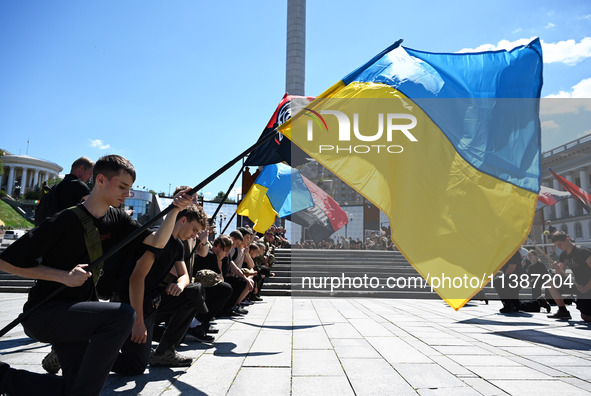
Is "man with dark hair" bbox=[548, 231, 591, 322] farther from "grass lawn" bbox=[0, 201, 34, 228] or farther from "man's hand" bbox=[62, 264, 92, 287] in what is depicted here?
"grass lawn" bbox=[0, 201, 34, 228]

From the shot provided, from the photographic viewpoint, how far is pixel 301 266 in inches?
657

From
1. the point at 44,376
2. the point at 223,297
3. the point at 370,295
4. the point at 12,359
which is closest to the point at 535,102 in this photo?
the point at 223,297

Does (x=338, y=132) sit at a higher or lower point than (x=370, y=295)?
higher

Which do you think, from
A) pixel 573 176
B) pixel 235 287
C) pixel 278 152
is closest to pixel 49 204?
pixel 235 287

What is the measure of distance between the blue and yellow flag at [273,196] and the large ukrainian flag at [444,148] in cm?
580

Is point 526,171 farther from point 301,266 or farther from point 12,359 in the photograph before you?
point 301,266

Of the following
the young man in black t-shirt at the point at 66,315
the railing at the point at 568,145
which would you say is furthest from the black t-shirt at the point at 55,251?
the railing at the point at 568,145

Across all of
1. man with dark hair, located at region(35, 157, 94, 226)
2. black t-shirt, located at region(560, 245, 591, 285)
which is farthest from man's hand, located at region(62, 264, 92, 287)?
black t-shirt, located at region(560, 245, 591, 285)

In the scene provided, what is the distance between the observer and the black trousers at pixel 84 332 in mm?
2199

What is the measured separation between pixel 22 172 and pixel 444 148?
11631 cm

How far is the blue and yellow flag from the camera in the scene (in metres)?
10.9

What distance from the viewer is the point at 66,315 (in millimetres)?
2234

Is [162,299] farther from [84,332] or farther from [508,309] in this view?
[508,309]

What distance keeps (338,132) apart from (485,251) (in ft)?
7.31
